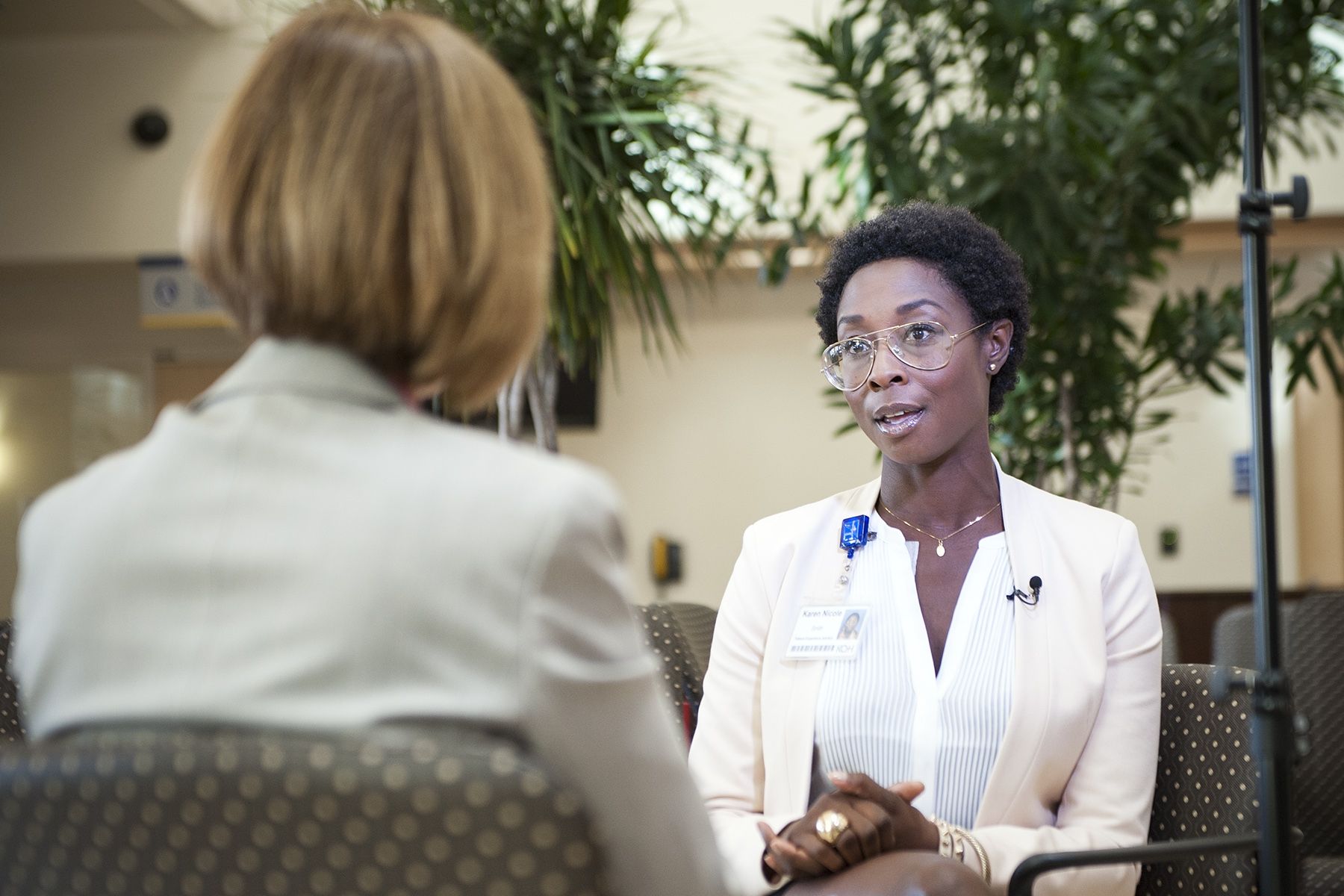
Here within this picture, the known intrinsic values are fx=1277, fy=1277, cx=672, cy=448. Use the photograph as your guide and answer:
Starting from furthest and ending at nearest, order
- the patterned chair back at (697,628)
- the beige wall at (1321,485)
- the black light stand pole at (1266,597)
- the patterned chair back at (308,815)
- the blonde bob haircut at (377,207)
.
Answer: the beige wall at (1321,485) < the patterned chair back at (697,628) < the black light stand pole at (1266,597) < the blonde bob haircut at (377,207) < the patterned chair back at (308,815)

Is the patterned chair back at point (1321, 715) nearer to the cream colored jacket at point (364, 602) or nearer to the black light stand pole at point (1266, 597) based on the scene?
the black light stand pole at point (1266, 597)

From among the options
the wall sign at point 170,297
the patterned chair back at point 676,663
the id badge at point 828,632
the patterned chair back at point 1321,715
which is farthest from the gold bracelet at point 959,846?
the wall sign at point 170,297

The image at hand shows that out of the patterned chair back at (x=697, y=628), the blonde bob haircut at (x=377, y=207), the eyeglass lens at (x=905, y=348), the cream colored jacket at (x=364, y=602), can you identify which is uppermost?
the blonde bob haircut at (x=377, y=207)

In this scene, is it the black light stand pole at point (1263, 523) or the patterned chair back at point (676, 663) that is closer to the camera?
the black light stand pole at point (1263, 523)

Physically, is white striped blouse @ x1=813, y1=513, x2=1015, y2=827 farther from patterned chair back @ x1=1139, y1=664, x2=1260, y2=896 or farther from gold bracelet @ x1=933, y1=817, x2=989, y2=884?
patterned chair back @ x1=1139, y1=664, x2=1260, y2=896

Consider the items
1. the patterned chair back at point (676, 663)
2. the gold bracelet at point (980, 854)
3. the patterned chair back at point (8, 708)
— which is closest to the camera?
the gold bracelet at point (980, 854)

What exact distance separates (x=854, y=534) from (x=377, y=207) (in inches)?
45.5

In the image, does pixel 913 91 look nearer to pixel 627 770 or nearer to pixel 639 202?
pixel 639 202

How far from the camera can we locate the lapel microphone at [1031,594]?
173cm

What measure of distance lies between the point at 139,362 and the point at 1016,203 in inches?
233

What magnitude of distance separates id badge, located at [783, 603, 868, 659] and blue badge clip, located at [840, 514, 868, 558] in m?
0.10

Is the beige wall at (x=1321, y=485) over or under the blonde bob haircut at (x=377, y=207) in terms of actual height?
under

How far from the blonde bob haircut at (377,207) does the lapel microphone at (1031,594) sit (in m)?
1.01

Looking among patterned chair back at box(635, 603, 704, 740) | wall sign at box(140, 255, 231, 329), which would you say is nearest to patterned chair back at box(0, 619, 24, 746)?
patterned chair back at box(635, 603, 704, 740)
